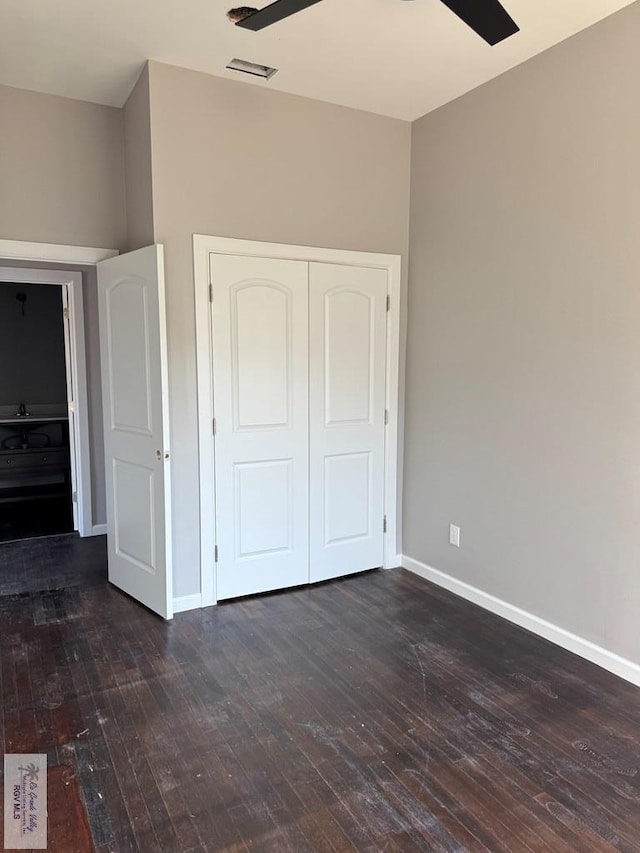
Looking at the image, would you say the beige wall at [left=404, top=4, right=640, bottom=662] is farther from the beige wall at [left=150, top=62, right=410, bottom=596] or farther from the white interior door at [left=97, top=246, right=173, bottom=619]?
the white interior door at [left=97, top=246, right=173, bottom=619]

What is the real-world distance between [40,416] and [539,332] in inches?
214

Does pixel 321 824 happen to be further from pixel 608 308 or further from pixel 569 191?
pixel 569 191

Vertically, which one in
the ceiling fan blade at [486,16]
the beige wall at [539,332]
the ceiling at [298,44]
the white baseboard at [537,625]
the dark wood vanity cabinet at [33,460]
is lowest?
the white baseboard at [537,625]

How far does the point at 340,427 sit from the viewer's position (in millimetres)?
3721

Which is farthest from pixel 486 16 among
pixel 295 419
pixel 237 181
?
pixel 295 419

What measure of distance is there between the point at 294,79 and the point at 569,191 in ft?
5.22

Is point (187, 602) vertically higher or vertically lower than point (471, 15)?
lower

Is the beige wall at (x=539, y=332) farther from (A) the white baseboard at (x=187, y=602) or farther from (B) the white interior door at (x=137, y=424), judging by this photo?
(B) the white interior door at (x=137, y=424)

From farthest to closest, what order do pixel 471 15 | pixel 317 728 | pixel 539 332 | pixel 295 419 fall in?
pixel 295 419, pixel 539 332, pixel 317 728, pixel 471 15

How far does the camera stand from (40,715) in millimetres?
2348

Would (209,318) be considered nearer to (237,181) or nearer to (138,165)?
(237,181)

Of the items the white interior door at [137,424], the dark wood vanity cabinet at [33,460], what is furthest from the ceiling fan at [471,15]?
the dark wood vanity cabinet at [33,460]

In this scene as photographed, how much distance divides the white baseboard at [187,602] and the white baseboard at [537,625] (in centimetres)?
147

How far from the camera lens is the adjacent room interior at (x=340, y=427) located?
206 centimetres
